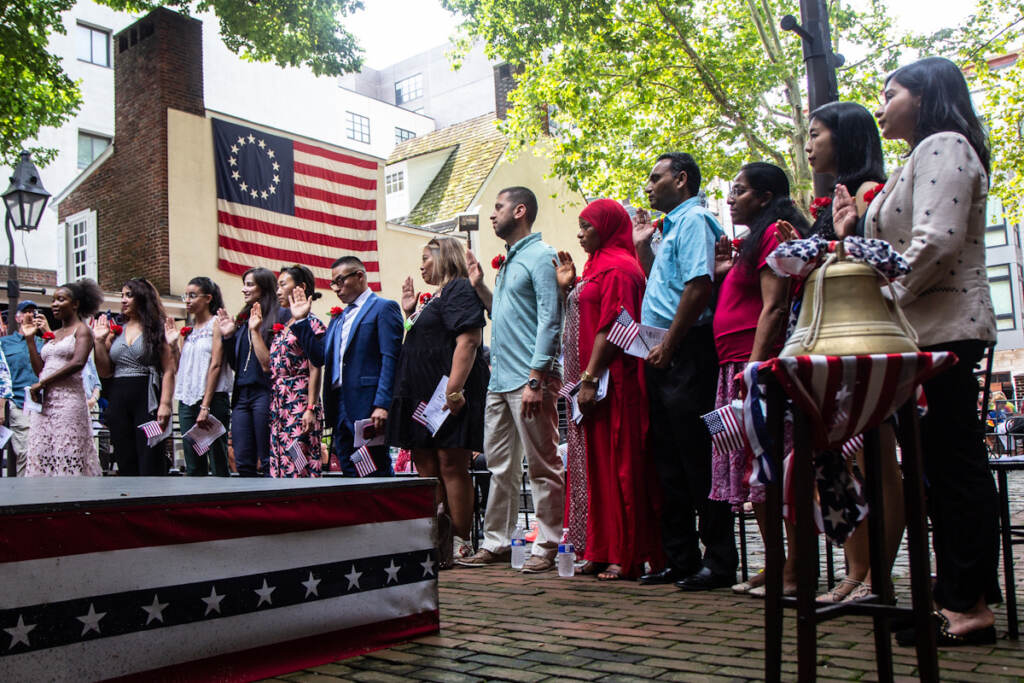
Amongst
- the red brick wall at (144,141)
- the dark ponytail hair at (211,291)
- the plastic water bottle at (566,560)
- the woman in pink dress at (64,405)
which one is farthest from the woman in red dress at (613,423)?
the red brick wall at (144,141)

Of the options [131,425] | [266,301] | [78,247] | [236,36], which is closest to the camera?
[266,301]

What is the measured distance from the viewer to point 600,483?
546cm

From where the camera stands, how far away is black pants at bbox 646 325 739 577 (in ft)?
16.1

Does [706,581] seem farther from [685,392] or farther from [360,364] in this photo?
[360,364]

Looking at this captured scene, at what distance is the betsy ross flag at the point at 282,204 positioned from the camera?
19812mm

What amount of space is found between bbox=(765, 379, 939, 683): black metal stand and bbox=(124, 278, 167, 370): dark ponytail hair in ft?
22.4

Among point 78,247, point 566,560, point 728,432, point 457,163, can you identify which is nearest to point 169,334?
point 566,560

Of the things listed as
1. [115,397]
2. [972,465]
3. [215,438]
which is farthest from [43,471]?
[972,465]

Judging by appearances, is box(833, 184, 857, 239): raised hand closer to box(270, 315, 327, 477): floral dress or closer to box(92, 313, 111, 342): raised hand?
box(270, 315, 327, 477): floral dress

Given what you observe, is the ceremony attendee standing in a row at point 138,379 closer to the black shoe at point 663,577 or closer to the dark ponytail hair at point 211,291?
the dark ponytail hair at point 211,291

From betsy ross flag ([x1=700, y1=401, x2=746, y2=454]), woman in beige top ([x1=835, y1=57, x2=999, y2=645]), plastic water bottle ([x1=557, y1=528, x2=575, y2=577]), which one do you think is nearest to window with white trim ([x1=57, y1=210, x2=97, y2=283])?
plastic water bottle ([x1=557, y1=528, x2=575, y2=577])

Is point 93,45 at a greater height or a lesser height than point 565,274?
greater

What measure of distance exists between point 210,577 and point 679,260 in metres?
2.93

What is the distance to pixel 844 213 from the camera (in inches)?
137
